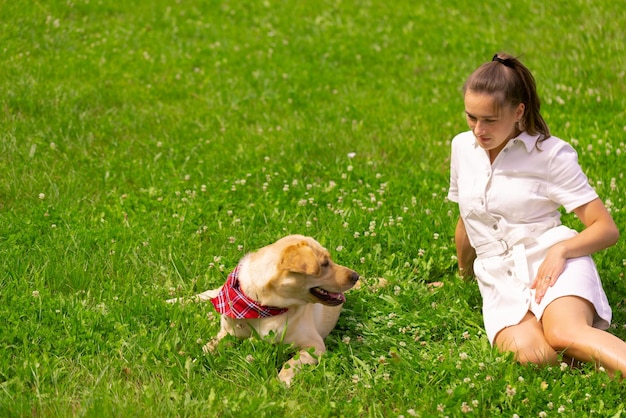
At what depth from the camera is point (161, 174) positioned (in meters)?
7.62

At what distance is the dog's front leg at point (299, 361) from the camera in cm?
477

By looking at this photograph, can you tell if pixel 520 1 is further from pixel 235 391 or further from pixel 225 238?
pixel 235 391

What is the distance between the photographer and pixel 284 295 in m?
4.95

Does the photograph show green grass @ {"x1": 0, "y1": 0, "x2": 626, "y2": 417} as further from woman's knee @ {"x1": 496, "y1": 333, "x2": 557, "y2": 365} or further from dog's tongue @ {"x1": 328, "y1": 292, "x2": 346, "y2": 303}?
dog's tongue @ {"x1": 328, "y1": 292, "x2": 346, "y2": 303}

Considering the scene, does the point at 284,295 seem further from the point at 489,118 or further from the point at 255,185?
the point at 255,185

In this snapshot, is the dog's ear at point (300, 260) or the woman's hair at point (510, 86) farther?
the woman's hair at point (510, 86)

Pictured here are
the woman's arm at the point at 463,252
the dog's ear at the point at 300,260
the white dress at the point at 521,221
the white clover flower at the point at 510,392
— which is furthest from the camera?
the woman's arm at the point at 463,252

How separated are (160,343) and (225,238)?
5.08 feet

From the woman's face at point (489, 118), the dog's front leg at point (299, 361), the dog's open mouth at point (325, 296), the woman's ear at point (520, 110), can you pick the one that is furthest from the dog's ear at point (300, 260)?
the woman's ear at point (520, 110)

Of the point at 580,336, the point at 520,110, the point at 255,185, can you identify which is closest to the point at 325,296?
the point at 580,336

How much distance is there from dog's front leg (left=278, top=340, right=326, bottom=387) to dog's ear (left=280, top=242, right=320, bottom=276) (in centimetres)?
52

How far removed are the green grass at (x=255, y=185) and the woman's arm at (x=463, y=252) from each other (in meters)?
0.25

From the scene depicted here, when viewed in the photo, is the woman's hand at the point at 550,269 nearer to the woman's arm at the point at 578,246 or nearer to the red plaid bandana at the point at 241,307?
the woman's arm at the point at 578,246

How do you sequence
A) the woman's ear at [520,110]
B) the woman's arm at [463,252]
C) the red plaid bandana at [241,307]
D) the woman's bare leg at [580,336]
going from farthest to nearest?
the woman's arm at [463,252] < the woman's ear at [520,110] < the red plaid bandana at [241,307] < the woman's bare leg at [580,336]
